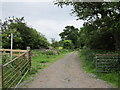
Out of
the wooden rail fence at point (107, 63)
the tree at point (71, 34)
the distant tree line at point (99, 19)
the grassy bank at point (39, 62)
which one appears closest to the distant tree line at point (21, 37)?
the grassy bank at point (39, 62)

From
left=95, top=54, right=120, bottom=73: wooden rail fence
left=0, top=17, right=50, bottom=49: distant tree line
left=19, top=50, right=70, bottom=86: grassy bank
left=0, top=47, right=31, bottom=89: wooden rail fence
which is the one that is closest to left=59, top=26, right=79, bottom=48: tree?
left=0, top=17, right=50, bottom=49: distant tree line

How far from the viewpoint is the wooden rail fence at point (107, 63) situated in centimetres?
583

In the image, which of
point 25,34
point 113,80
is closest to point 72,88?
point 113,80

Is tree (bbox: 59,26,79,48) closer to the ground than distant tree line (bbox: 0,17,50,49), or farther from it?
farther from it

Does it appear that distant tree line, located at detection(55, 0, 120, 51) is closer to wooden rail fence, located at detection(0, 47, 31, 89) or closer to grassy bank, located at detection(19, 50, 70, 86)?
grassy bank, located at detection(19, 50, 70, 86)

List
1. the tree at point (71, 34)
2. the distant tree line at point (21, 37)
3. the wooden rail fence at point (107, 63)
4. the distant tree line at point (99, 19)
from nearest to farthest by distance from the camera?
the wooden rail fence at point (107, 63)
the distant tree line at point (99, 19)
the distant tree line at point (21, 37)
the tree at point (71, 34)

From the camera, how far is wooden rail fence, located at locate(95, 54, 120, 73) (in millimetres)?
5825

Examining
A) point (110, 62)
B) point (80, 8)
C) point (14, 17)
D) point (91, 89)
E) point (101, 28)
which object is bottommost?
point (91, 89)

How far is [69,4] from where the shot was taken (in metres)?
9.51

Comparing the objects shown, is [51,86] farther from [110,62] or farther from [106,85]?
[110,62]

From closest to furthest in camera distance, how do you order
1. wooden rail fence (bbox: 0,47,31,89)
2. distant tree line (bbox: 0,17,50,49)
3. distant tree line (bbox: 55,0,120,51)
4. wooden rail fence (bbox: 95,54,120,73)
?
wooden rail fence (bbox: 0,47,31,89) < wooden rail fence (bbox: 95,54,120,73) < distant tree line (bbox: 55,0,120,51) < distant tree line (bbox: 0,17,50,49)

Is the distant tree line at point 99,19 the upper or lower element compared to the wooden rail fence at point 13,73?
upper

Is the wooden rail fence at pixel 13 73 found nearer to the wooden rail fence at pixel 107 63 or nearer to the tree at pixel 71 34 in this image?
the wooden rail fence at pixel 107 63

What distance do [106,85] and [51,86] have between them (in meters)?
2.04
